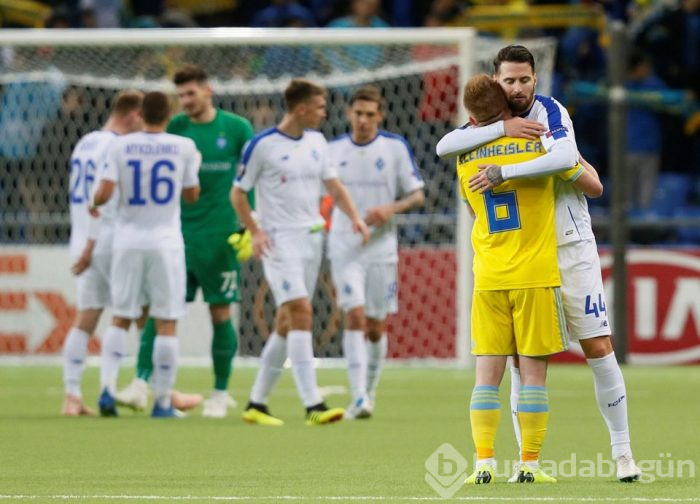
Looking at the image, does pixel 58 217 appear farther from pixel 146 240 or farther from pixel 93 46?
pixel 146 240

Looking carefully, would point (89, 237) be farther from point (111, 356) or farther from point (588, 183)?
point (588, 183)

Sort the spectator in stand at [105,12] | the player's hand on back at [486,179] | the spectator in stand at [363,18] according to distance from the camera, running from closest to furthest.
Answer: the player's hand on back at [486,179] → the spectator in stand at [363,18] → the spectator in stand at [105,12]

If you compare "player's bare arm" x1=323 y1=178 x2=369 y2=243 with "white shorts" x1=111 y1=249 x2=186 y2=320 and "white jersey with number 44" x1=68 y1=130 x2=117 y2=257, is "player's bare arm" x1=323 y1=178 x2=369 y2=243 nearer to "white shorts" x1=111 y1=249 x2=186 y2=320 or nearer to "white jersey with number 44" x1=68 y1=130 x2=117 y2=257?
"white shorts" x1=111 y1=249 x2=186 y2=320

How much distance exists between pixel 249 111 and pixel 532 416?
1070 cm

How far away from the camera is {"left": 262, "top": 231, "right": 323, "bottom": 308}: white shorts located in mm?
10297

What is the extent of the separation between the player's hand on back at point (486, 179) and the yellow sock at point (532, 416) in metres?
0.88

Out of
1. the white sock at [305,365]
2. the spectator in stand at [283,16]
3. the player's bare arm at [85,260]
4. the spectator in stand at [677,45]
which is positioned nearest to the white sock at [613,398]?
the white sock at [305,365]

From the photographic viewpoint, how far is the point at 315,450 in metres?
8.68

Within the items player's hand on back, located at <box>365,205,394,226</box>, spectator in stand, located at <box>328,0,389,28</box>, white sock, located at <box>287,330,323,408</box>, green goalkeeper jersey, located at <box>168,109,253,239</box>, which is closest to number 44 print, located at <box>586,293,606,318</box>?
white sock, located at <box>287,330,323,408</box>

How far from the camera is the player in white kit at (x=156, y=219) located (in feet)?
35.1

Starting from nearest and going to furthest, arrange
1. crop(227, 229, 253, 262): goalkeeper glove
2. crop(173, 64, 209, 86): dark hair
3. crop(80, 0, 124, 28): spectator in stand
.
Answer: crop(227, 229, 253, 262): goalkeeper glove < crop(173, 64, 209, 86): dark hair < crop(80, 0, 124, 28): spectator in stand

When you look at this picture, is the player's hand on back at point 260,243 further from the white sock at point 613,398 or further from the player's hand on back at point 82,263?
the white sock at point 613,398

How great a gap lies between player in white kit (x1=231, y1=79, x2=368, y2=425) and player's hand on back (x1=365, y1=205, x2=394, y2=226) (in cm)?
57

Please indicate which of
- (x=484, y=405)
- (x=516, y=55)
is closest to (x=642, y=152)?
(x=516, y=55)
